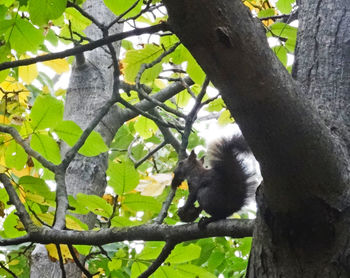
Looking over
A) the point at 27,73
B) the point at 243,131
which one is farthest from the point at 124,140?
the point at 243,131

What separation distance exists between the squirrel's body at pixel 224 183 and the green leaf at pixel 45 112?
53cm

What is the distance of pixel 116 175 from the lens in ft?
4.30

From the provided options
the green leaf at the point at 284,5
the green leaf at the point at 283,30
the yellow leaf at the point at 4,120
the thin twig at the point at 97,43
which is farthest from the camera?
the yellow leaf at the point at 4,120

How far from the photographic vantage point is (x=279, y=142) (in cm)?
85

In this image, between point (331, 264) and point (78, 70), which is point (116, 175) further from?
point (78, 70)

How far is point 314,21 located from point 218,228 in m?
0.65

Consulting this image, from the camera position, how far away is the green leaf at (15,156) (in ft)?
4.96

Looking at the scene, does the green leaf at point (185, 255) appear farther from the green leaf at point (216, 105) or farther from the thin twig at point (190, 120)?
the green leaf at point (216, 105)

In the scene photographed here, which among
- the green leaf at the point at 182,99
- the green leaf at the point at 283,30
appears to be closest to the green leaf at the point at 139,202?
the green leaf at the point at 283,30

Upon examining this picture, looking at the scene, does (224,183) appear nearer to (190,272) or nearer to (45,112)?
(190,272)

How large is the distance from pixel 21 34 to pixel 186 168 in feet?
2.57

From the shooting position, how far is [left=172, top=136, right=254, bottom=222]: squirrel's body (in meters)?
1.61

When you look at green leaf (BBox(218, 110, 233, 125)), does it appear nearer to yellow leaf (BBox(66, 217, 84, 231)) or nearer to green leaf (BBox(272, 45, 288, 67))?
green leaf (BBox(272, 45, 288, 67))

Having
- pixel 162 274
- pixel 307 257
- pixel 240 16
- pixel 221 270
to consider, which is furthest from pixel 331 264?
pixel 221 270
